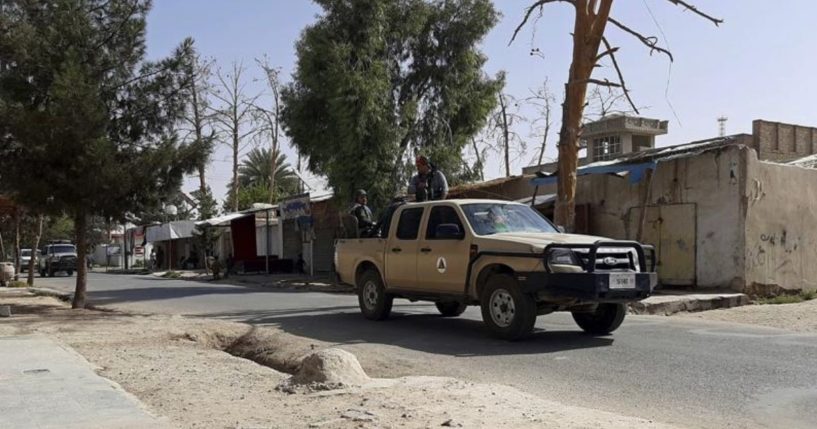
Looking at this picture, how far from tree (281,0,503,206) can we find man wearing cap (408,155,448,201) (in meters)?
10.4

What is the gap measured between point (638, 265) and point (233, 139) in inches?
1670

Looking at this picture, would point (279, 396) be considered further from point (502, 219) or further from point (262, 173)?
point (262, 173)

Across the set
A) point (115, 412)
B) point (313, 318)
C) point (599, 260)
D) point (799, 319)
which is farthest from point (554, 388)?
point (799, 319)

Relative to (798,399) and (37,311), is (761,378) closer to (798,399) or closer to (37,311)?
(798,399)

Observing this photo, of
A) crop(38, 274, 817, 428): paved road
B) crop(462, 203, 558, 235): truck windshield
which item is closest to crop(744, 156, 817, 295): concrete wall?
crop(38, 274, 817, 428): paved road

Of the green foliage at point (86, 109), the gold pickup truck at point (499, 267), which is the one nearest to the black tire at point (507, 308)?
the gold pickup truck at point (499, 267)

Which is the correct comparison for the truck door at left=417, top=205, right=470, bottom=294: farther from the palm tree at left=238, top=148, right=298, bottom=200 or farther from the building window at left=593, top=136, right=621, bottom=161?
the palm tree at left=238, top=148, right=298, bottom=200

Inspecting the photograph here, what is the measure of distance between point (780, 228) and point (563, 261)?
10268mm

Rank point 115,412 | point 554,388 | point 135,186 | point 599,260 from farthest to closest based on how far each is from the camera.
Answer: point 135,186
point 599,260
point 554,388
point 115,412

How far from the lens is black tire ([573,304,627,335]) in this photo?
10273mm

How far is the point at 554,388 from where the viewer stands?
23.3 ft

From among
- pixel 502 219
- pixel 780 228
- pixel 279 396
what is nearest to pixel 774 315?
pixel 780 228

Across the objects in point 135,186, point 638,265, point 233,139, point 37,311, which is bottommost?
point 37,311

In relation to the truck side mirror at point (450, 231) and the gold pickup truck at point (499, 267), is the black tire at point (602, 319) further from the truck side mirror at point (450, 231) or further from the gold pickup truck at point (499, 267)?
the truck side mirror at point (450, 231)
